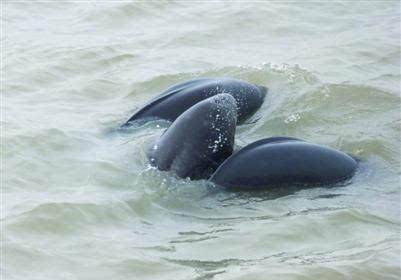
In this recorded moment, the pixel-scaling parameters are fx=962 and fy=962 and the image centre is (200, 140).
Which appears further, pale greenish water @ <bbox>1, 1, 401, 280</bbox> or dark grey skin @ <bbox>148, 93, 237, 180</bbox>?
dark grey skin @ <bbox>148, 93, 237, 180</bbox>

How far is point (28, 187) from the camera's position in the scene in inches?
260

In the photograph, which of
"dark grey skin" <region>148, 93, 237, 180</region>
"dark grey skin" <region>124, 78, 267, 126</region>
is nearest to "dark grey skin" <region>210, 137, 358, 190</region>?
"dark grey skin" <region>148, 93, 237, 180</region>

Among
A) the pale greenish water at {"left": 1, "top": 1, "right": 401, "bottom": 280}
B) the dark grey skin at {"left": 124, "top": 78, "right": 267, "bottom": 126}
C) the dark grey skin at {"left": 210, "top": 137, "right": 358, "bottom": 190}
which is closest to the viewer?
the pale greenish water at {"left": 1, "top": 1, "right": 401, "bottom": 280}

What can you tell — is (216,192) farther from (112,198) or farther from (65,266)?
(65,266)

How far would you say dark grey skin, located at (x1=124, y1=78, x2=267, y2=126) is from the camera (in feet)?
24.0

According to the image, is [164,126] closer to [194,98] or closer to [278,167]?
[194,98]

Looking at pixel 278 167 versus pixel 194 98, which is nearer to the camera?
pixel 278 167

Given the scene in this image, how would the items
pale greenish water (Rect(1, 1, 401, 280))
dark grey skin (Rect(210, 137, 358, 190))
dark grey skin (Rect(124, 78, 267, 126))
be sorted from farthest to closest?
1. dark grey skin (Rect(124, 78, 267, 126))
2. dark grey skin (Rect(210, 137, 358, 190))
3. pale greenish water (Rect(1, 1, 401, 280))

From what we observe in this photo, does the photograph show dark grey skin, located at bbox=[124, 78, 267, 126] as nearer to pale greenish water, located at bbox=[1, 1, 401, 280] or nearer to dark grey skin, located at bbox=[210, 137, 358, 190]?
pale greenish water, located at bbox=[1, 1, 401, 280]

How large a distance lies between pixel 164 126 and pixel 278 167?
1.26m

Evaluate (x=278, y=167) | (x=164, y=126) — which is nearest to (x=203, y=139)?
(x=278, y=167)

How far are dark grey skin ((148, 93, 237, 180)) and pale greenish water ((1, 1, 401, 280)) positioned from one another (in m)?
0.14

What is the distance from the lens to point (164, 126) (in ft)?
23.9

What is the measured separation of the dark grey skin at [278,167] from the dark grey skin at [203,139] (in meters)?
0.10
